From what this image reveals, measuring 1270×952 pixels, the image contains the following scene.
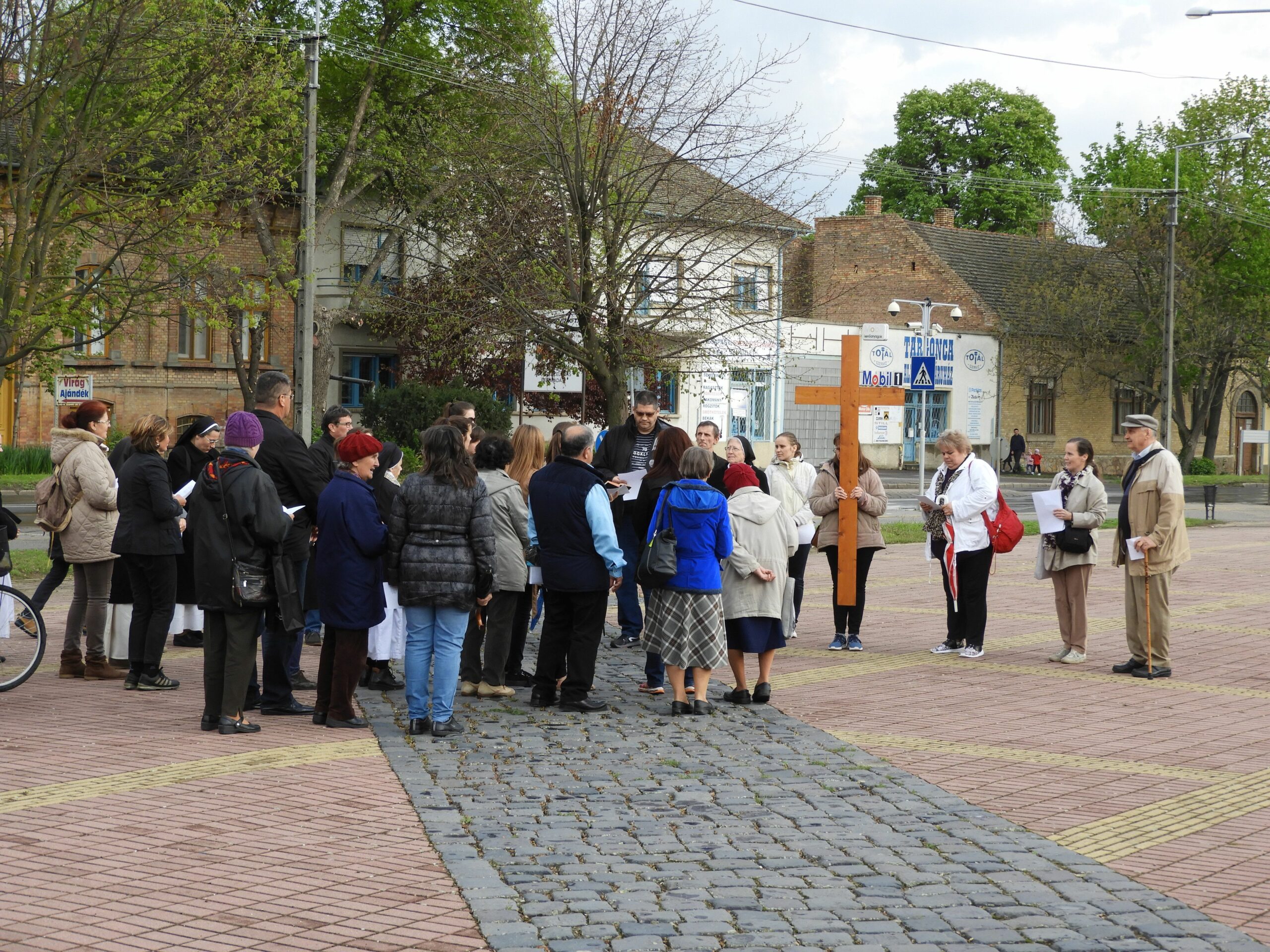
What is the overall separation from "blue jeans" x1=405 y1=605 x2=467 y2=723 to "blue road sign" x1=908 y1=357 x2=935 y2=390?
583 inches

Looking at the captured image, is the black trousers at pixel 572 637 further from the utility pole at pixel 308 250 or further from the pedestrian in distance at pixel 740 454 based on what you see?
the utility pole at pixel 308 250

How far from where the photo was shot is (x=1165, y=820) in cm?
649

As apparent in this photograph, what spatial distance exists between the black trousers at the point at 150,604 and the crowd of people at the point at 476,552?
0.05 feet

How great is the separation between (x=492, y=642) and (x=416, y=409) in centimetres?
2550

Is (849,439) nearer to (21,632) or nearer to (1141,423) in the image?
(1141,423)

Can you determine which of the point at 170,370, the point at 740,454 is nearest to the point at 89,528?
the point at 740,454

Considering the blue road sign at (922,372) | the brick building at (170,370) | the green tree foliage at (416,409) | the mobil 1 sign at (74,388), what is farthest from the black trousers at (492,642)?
the brick building at (170,370)

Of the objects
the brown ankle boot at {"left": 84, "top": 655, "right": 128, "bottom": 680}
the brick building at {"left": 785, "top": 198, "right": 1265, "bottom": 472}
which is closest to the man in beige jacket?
the brown ankle boot at {"left": 84, "top": 655, "right": 128, "bottom": 680}

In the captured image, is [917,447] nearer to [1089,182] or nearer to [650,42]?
[1089,182]

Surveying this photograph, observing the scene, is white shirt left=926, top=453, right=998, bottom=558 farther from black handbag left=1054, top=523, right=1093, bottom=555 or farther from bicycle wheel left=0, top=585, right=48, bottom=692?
bicycle wheel left=0, top=585, right=48, bottom=692

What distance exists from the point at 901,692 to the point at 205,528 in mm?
4780

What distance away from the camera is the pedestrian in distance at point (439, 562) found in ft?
26.7

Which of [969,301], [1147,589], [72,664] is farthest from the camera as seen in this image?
[969,301]

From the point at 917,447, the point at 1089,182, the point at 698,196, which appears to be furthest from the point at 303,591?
the point at 1089,182
